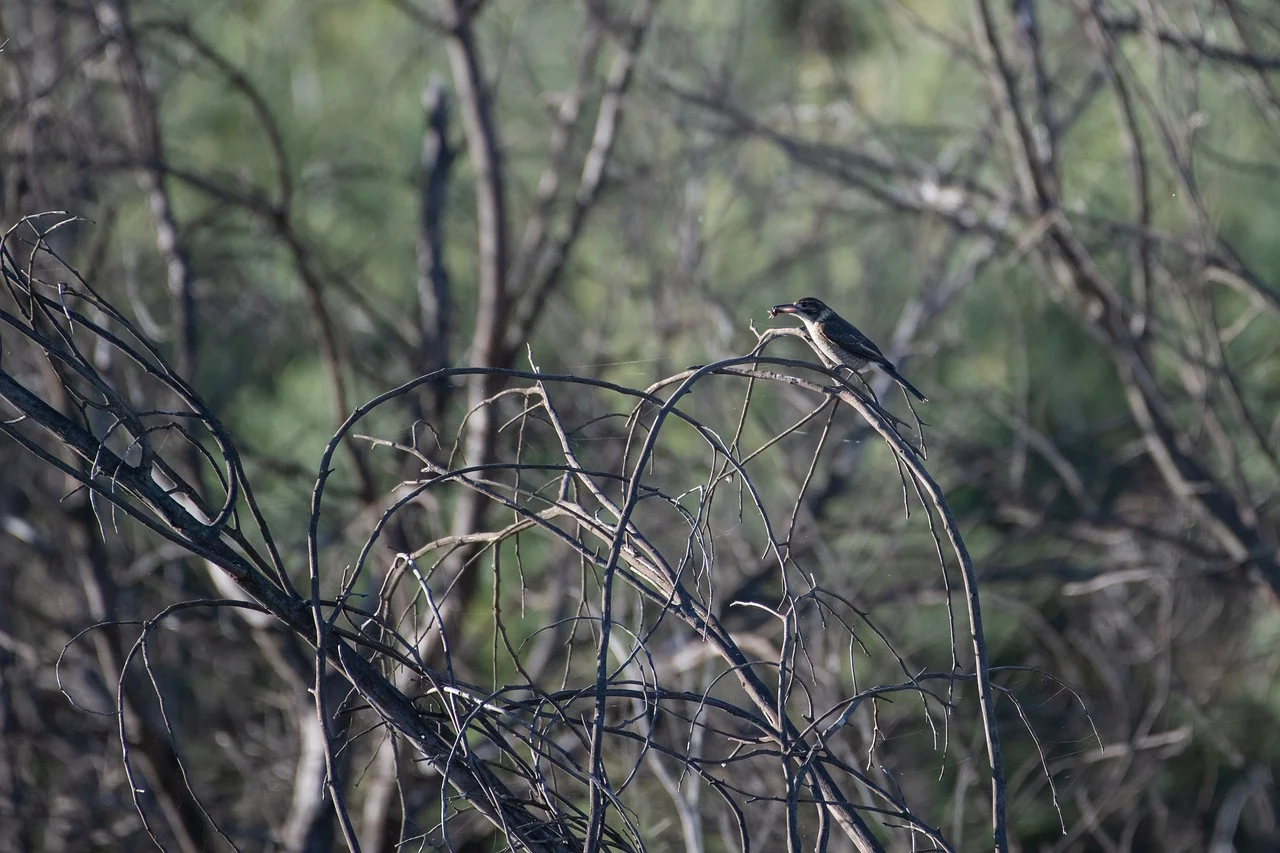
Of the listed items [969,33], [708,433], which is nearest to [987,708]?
[708,433]

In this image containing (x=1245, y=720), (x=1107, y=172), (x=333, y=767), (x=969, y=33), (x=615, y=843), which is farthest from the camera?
(x=1245, y=720)

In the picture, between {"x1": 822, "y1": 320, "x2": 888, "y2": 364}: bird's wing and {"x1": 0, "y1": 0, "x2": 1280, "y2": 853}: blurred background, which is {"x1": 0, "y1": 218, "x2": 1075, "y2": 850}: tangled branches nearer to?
{"x1": 0, "y1": 0, "x2": 1280, "y2": 853}: blurred background

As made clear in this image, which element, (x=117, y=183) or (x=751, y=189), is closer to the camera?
(x=751, y=189)

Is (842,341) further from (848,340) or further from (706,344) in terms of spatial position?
(706,344)

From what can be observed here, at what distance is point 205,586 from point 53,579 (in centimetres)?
77

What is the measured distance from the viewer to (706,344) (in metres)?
5.46

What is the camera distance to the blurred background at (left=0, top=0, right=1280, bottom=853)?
4.61 m

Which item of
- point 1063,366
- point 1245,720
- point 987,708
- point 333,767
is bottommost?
point 987,708

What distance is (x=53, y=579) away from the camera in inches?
231

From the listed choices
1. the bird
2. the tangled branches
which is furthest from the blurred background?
the bird

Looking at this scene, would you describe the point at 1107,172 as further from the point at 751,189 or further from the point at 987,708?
the point at 987,708

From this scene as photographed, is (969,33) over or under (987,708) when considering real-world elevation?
over

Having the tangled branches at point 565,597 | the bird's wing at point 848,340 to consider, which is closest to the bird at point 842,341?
the bird's wing at point 848,340

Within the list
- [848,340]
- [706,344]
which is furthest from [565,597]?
[848,340]
